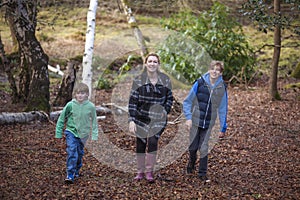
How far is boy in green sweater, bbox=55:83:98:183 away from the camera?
166 inches

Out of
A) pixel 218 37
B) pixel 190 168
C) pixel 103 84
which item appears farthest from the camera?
pixel 218 37

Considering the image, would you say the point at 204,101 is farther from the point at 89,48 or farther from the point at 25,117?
the point at 89,48

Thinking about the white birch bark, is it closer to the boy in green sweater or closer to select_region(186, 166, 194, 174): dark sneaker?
the boy in green sweater

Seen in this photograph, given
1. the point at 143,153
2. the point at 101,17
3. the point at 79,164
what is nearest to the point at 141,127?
the point at 143,153

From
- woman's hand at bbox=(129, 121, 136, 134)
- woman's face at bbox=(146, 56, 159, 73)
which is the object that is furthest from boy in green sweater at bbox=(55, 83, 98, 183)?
woman's face at bbox=(146, 56, 159, 73)

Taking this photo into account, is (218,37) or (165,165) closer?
(165,165)

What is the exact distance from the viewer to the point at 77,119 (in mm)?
4273

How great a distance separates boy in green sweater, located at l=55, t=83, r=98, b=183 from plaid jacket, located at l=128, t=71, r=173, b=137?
48 centimetres

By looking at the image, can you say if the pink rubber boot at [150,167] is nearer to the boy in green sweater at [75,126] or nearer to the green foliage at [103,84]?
the boy in green sweater at [75,126]

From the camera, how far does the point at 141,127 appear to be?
4.30m

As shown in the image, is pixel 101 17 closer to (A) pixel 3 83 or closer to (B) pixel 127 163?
(A) pixel 3 83

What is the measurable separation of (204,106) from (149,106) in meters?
0.64

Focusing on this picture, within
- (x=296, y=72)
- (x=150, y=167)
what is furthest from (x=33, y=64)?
(x=296, y=72)

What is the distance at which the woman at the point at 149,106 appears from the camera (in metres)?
4.27
